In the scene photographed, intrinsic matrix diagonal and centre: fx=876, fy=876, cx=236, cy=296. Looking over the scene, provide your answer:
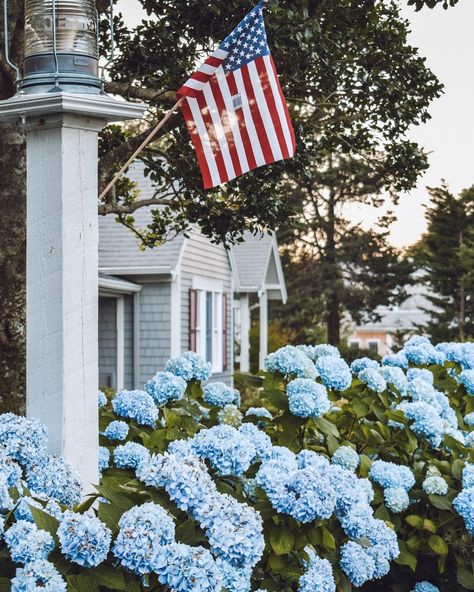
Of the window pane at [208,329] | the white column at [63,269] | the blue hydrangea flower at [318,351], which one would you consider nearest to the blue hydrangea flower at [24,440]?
the white column at [63,269]

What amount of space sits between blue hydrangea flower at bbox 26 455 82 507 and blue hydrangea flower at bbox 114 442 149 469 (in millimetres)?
561

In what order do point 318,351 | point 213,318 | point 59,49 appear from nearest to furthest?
point 59,49
point 318,351
point 213,318

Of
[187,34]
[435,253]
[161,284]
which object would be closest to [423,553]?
[187,34]

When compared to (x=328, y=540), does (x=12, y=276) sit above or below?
above

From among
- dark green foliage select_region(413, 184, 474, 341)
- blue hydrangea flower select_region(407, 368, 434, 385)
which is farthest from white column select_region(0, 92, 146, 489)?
dark green foliage select_region(413, 184, 474, 341)

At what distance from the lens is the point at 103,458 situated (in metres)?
3.46

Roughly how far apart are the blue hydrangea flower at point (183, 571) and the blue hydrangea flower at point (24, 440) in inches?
30.9

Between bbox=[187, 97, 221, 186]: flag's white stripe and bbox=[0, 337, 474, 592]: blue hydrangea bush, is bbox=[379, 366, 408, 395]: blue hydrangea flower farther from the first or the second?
bbox=[187, 97, 221, 186]: flag's white stripe

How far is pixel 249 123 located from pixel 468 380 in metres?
1.96

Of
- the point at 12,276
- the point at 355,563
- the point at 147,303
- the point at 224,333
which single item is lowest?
the point at 355,563

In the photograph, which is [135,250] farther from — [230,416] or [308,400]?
[308,400]

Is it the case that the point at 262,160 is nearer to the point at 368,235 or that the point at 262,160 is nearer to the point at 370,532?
the point at 370,532

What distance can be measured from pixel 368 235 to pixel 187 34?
84.3 ft

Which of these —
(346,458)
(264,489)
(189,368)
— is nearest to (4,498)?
(264,489)
